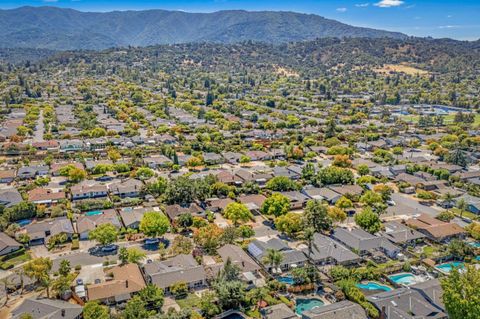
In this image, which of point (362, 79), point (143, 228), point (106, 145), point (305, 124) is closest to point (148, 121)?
point (106, 145)

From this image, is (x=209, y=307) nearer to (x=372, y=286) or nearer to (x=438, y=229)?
(x=372, y=286)

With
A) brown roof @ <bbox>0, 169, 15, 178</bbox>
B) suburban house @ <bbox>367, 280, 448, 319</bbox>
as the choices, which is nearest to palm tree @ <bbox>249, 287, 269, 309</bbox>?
suburban house @ <bbox>367, 280, 448, 319</bbox>

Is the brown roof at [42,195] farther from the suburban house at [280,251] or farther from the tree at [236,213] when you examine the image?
the suburban house at [280,251]

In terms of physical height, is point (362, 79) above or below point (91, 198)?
above

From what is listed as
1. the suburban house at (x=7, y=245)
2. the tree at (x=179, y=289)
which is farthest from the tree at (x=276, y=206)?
the suburban house at (x=7, y=245)

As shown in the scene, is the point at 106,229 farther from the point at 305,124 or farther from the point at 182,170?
the point at 305,124

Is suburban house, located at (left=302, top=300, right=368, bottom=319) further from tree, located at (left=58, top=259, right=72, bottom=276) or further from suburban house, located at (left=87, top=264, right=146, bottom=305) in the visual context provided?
tree, located at (left=58, top=259, right=72, bottom=276)

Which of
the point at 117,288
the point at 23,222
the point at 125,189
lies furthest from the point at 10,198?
the point at 117,288
